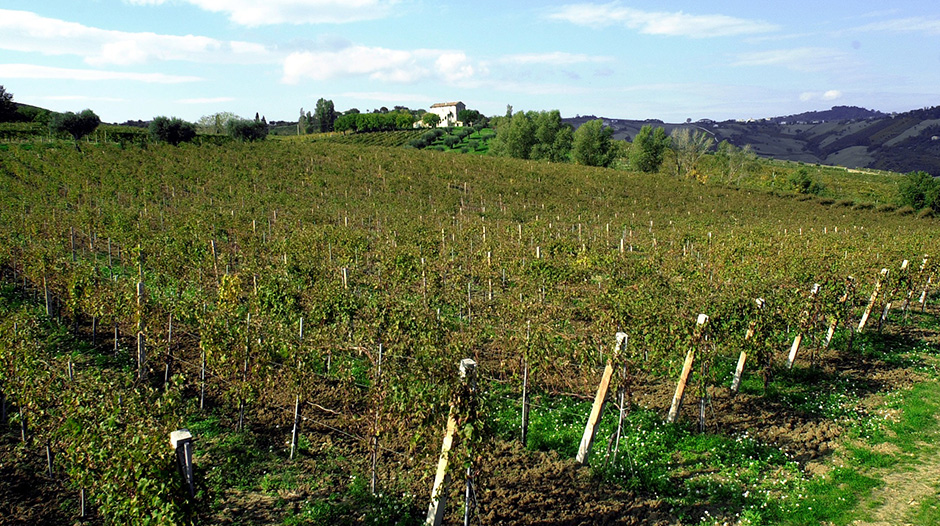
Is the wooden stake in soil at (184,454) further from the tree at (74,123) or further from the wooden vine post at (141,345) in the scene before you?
the tree at (74,123)

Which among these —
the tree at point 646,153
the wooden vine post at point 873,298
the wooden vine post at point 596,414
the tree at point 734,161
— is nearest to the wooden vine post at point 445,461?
the wooden vine post at point 596,414

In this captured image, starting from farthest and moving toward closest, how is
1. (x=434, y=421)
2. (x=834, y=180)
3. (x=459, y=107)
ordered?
(x=459, y=107)
(x=834, y=180)
(x=434, y=421)

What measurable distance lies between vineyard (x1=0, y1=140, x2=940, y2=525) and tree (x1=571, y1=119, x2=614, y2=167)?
54.3 m

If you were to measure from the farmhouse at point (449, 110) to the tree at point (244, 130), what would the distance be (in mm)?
95813

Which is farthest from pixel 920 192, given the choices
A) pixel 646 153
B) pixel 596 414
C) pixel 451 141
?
pixel 451 141

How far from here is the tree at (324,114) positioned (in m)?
122

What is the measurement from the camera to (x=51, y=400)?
7363 millimetres

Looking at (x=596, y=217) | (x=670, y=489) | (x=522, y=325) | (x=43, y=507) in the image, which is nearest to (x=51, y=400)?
(x=43, y=507)

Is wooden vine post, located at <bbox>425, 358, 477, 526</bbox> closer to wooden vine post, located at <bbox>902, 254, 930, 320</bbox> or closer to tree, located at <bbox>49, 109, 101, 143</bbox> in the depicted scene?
wooden vine post, located at <bbox>902, 254, 930, 320</bbox>

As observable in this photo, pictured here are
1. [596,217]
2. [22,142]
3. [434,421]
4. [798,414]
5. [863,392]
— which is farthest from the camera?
[22,142]

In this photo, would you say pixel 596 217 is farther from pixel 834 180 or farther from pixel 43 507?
pixel 834 180

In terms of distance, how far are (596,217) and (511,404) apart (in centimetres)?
3229

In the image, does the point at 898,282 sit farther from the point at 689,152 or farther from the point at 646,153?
the point at 689,152

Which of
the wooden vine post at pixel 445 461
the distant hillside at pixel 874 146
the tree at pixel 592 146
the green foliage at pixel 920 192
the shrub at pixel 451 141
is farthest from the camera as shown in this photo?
the distant hillside at pixel 874 146
